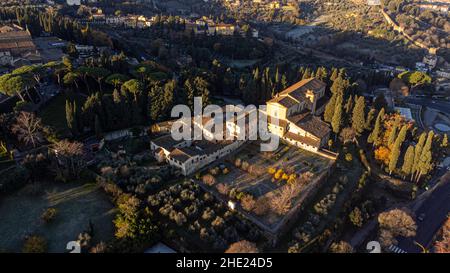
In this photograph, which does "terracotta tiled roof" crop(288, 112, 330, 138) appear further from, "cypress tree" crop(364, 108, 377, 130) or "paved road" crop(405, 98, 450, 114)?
"paved road" crop(405, 98, 450, 114)

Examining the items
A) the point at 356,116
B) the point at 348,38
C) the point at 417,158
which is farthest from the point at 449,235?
the point at 348,38

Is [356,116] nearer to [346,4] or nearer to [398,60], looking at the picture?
[398,60]

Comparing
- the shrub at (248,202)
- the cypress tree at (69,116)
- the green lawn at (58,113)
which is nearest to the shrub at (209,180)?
the shrub at (248,202)

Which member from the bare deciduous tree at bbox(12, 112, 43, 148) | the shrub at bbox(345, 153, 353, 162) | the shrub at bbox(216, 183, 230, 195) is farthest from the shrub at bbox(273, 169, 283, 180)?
the bare deciduous tree at bbox(12, 112, 43, 148)

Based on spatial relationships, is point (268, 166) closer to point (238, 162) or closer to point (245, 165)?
point (245, 165)

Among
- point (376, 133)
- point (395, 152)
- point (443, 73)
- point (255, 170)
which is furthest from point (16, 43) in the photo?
point (443, 73)

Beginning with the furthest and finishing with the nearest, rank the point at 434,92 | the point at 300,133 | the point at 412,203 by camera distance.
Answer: the point at 434,92 < the point at 300,133 < the point at 412,203
